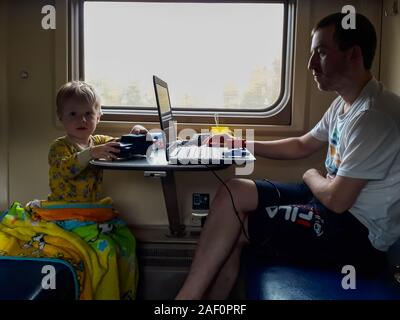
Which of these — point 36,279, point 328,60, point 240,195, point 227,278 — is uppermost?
point 328,60

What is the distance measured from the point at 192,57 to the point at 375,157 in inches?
50.5

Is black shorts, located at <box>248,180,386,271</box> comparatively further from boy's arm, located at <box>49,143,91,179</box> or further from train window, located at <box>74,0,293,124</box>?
train window, located at <box>74,0,293,124</box>

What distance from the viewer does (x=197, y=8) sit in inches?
89.2

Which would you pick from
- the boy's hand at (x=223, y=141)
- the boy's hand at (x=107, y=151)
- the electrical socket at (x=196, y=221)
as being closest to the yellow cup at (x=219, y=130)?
the boy's hand at (x=223, y=141)

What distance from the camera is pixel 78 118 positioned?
1.77 metres

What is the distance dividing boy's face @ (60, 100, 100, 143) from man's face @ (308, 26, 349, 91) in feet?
3.22

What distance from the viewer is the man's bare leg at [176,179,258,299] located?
Result: 146cm

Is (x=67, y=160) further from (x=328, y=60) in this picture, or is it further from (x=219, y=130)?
(x=328, y=60)

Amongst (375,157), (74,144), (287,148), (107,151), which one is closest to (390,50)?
(287,148)

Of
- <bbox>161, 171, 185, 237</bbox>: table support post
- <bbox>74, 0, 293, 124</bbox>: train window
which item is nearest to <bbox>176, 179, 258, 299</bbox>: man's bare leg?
<bbox>161, 171, 185, 237</bbox>: table support post

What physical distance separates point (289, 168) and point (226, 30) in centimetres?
85

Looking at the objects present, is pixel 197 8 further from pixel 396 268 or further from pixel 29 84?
pixel 396 268
